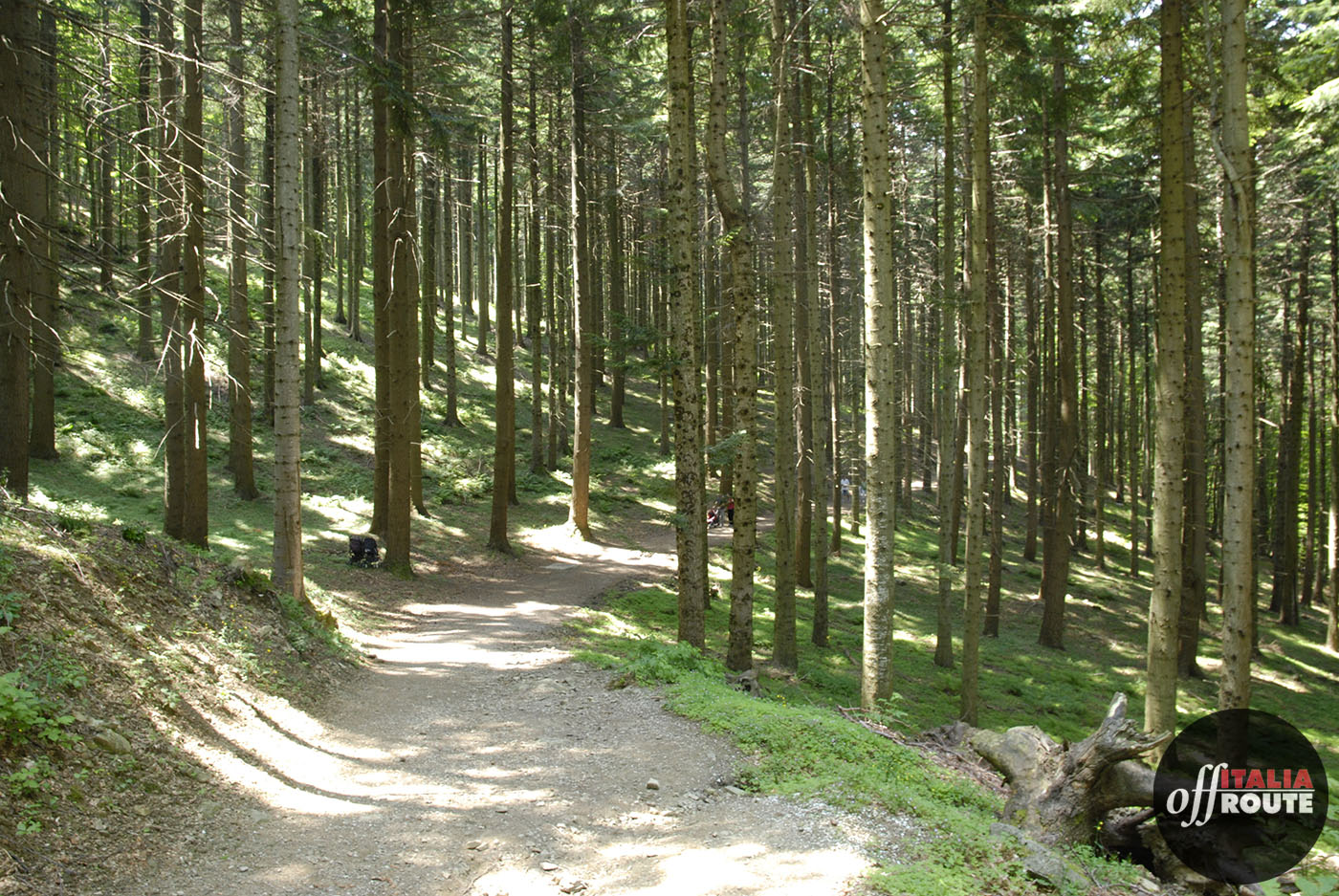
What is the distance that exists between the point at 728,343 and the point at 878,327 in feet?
35.0

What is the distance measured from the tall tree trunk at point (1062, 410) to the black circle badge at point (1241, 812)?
33.8 feet

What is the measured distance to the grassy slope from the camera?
7488 millimetres

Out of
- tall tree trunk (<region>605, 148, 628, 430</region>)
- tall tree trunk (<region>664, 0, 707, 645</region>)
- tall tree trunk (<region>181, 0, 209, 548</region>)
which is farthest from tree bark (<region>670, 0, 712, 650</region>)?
tall tree trunk (<region>605, 148, 628, 430</region>)

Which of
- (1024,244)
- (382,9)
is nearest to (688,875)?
(382,9)

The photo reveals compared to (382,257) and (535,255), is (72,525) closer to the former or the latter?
(382,257)

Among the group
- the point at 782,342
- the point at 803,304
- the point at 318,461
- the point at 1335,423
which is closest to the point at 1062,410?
the point at 803,304

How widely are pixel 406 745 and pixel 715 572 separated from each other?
14635 millimetres

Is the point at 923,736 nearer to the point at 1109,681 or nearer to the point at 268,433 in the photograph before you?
the point at 1109,681

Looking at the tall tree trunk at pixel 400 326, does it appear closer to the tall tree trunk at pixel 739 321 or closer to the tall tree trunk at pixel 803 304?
the tall tree trunk at pixel 739 321

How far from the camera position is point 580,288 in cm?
2084

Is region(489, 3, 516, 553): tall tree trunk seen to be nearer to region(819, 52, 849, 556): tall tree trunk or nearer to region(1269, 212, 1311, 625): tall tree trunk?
region(819, 52, 849, 556): tall tree trunk

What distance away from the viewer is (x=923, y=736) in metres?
10.2

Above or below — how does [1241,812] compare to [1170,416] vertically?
below

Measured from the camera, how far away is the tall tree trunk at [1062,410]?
58.5 ft
